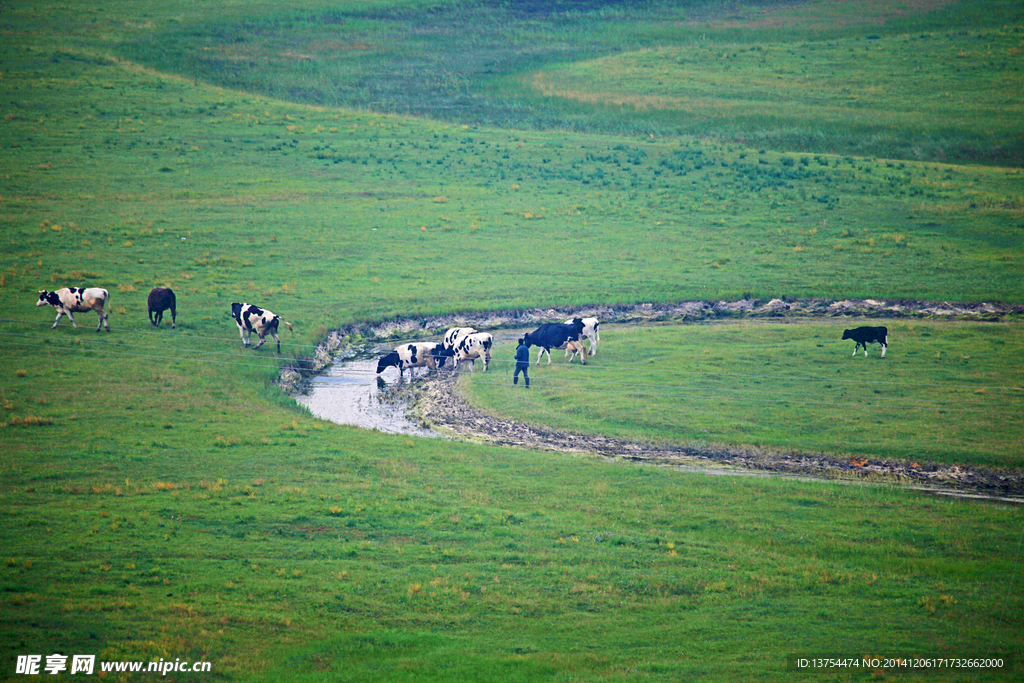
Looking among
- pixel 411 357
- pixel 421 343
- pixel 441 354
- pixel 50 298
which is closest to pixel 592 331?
pixel 441 354

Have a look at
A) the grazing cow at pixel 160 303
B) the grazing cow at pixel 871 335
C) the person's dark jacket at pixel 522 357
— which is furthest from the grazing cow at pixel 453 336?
the grazing cow at pixel 871 335

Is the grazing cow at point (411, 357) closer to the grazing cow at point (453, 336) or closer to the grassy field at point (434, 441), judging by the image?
the grazing cow at point (453, 336)

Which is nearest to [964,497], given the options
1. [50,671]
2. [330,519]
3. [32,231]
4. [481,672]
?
[481,672]

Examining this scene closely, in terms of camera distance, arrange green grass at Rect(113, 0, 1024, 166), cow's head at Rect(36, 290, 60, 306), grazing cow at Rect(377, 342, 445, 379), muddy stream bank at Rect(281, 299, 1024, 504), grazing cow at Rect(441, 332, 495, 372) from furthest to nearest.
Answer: green grass at Rect(113, 0, 1024, 166) < grazing cow at Rect(377, 342, 445, 379) < grazing cow at Rect(441, 332, 495, 372) < cow's head at Rect(36, 290, 60, 306) < muddy stream bank at Rect(281, 299, 1024, 504)

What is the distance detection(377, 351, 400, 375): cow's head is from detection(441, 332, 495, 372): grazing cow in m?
1.99

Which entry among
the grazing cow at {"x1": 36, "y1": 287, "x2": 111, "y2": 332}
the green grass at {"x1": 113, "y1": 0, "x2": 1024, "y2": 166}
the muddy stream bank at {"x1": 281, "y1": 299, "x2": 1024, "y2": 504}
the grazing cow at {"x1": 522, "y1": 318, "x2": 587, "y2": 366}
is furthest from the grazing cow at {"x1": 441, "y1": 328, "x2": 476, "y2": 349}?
the green grass at {"x1": 113, "y1": 0, "x2": 1024, "y2": 166}

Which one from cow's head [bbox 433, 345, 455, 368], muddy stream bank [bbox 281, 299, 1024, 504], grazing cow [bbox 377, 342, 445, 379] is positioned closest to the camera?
muddy stream bank [bbox 281, 299, 1024, 504]

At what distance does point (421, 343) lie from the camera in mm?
32938

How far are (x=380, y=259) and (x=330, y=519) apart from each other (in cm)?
2620

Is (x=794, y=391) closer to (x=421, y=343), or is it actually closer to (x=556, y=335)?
(x=556, y=335)

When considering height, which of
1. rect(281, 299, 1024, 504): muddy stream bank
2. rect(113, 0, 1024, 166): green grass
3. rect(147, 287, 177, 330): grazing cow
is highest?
rect(113, 0, 1024, 166): green grass

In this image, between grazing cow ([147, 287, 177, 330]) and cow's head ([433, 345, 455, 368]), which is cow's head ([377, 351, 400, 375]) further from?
grazing cow ([147, 287, 177, 330])

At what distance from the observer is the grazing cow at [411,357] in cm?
3225

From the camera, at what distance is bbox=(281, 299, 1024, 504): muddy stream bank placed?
920 inches
